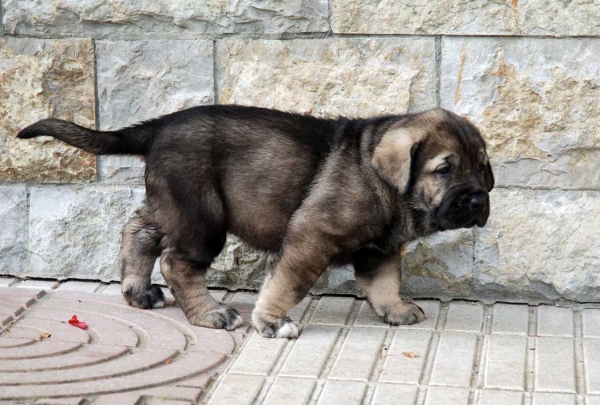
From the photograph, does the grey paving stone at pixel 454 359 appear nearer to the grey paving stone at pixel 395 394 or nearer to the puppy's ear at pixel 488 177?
the grey paving stone at pixel 395 394

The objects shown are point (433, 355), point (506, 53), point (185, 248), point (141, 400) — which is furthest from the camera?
point (506, 53)

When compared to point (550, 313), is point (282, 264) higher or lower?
higher

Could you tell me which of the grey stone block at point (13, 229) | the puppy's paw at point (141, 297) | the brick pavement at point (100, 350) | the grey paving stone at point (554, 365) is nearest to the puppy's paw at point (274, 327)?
the brick pavement at point (100, 350)

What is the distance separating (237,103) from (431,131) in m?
1.37

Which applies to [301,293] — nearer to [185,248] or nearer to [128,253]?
[185,248]

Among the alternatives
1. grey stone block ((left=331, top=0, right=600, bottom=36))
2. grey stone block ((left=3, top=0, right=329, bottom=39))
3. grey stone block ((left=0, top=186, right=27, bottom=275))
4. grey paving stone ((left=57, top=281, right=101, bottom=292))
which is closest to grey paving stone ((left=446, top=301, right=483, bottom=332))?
grey stone block ((left=331, top=0, right=600, bottom=36))

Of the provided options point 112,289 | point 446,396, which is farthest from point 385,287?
point 112,289

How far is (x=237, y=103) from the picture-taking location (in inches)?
223

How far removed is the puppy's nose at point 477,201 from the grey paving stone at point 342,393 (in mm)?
1069

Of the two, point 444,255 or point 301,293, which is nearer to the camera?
point 301,293

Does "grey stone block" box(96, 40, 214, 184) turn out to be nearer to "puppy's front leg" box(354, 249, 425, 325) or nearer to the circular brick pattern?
the circular brick pattern

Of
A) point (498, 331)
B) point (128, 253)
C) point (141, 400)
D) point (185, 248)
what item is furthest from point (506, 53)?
point (141, 400)

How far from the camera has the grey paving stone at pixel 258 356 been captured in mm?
4418

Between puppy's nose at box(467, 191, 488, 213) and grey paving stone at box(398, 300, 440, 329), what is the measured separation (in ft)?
2.68
